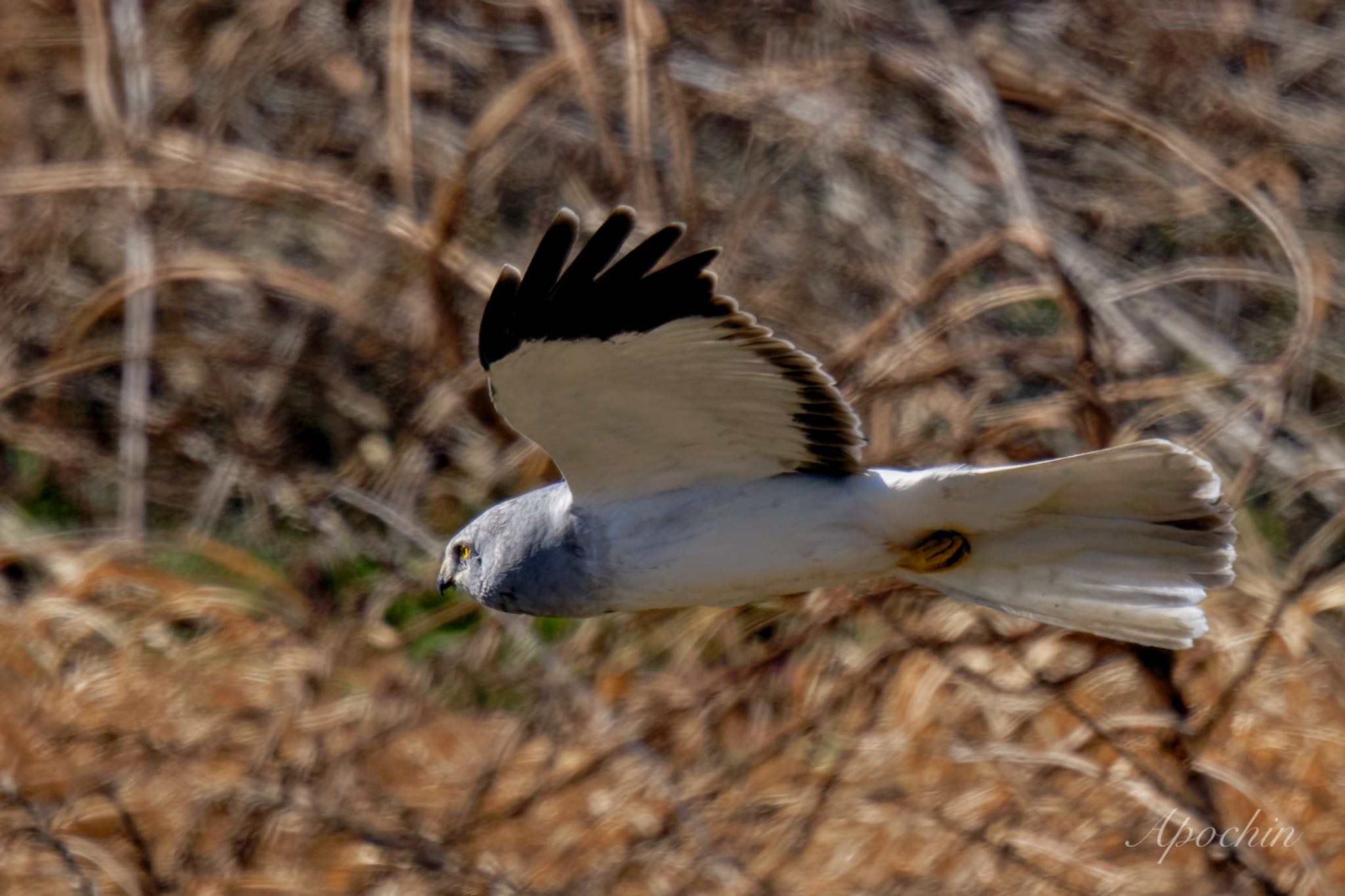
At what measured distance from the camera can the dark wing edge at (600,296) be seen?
3447 millimetres

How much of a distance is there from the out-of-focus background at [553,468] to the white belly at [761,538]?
3.36 ft

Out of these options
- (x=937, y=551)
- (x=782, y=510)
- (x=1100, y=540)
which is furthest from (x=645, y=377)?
(x=1100, y=540)

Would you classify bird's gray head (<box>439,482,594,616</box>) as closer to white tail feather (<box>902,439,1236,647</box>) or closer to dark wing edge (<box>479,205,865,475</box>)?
dark wing edge (<box>479,205,865,475</box>)

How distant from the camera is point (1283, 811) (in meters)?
5.05

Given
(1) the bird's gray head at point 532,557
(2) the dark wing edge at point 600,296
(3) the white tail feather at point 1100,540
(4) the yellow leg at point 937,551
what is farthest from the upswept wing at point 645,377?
(3) the white tail feather at point 1100,540

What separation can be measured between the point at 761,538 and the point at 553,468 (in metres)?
2.71

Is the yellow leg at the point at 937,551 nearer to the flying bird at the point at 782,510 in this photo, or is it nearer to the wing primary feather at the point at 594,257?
the flying bird at the point at 782,510

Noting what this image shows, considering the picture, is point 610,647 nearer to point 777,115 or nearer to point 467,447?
point 467,447

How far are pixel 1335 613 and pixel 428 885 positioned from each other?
3.46 metres

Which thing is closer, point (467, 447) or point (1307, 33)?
point (467, 447)

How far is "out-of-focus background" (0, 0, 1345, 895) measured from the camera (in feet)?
17.4

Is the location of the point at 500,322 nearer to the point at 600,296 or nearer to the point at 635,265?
the point at 600,296

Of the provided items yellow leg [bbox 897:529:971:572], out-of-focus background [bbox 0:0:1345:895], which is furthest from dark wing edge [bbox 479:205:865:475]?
out-of-focus background [bbox 0:0:1345:895]

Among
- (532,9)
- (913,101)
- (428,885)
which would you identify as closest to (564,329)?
(428,885)
